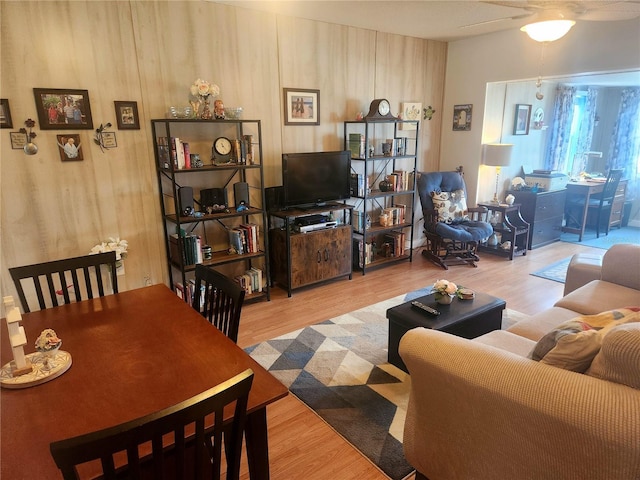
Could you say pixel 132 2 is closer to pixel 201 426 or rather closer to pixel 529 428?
pixel 201 426

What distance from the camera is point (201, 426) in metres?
1.00

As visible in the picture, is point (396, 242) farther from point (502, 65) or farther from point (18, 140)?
point (18, 140)

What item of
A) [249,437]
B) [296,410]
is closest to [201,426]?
[249,437]

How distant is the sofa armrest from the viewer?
114 cm

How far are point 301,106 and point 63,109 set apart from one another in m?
2.10

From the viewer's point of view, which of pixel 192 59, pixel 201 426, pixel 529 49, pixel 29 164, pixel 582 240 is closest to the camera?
pixel 201 426

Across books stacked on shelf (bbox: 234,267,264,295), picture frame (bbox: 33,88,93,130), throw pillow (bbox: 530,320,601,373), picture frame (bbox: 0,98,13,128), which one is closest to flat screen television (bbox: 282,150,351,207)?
books stacked on shelf (bbox: 234,267,264,295)

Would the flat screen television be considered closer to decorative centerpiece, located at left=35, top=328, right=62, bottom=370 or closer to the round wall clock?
the round wall clock

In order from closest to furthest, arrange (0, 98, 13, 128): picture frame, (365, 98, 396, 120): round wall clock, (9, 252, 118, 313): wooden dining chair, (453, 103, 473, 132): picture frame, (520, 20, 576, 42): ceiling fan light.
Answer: (9, 252, 118, 313): wooden dining chair
(520, 20, 576, 42): ceiling fan light
(0, 98, 13, 128): picture frame
(365, 98, 396, 120): round wall clock
(453, 103, 473, 132): picture frame

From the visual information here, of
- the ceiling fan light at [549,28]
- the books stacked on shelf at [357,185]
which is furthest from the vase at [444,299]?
the books stacked on shelf at [357,185]

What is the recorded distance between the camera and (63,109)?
292 centimetres

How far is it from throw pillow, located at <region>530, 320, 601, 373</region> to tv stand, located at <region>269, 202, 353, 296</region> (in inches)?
104

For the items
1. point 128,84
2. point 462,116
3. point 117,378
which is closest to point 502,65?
point 462,116

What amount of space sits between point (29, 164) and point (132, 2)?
4.72ft
